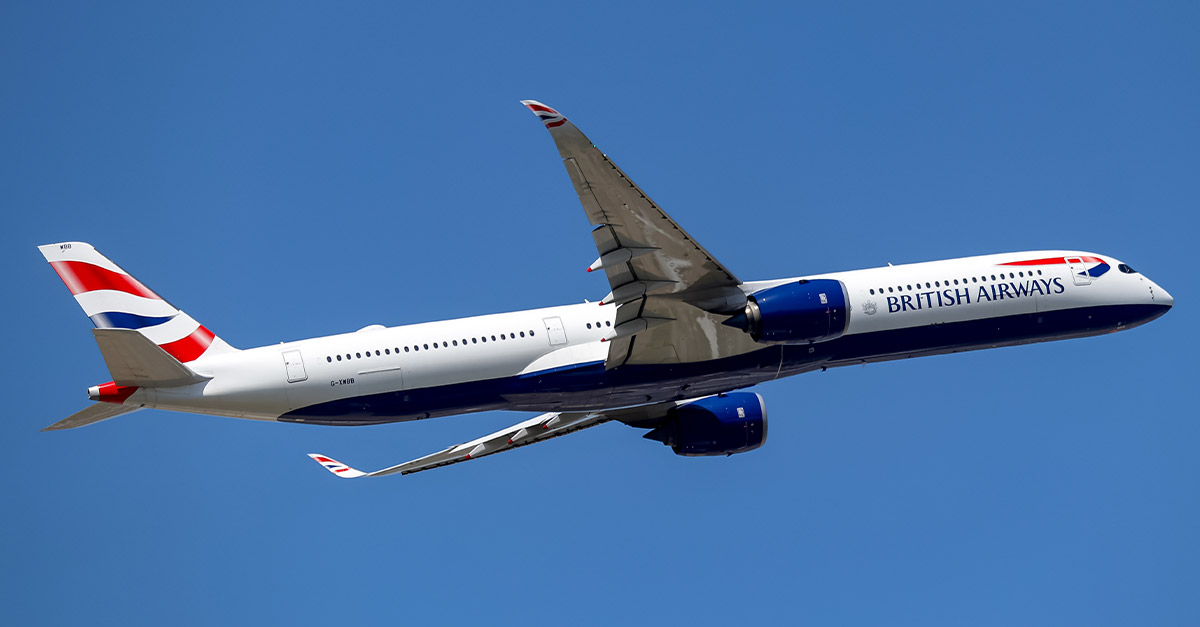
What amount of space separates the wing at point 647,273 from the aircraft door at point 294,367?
330 inches

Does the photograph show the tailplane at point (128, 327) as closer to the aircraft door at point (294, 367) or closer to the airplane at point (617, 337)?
the airplane at point (617, 337)

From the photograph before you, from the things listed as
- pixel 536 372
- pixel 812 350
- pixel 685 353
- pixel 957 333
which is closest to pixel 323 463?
pixel 536 372

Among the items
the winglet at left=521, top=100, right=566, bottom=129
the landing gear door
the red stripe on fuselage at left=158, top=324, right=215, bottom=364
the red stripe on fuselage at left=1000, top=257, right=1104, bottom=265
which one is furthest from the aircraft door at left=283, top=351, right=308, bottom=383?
the landing gear door

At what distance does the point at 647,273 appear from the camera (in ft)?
108

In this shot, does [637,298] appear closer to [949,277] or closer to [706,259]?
[706,259]

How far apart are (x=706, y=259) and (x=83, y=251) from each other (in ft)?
55.6

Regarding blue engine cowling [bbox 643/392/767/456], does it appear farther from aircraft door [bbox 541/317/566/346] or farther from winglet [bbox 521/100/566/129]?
winglet [bbox 521/100/566/129]

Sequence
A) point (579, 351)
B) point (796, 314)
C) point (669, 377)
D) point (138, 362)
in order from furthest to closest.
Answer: point (669, 377), point (579, 351), point (796, 314), point (138, 362)

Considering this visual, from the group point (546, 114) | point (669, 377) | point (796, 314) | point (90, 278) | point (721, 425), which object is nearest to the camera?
point (546, 114)

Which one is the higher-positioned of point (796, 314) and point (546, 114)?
point (546, 114)

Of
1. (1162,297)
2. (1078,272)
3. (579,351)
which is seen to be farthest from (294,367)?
(1162,297)

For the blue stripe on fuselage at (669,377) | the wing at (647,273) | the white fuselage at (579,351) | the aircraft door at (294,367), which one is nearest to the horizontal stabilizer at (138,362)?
the white fuselage at (579,351)

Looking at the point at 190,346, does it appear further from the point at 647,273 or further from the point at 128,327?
the point at 647,273

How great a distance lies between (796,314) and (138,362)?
1687 centimetres
